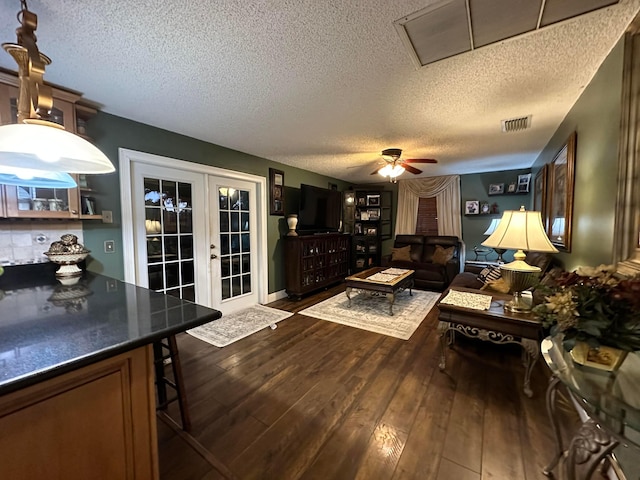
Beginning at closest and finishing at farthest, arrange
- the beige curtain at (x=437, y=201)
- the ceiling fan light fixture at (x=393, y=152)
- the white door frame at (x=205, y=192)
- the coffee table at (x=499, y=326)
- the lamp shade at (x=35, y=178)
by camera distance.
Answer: the lamp shade at (x=35, y=178) → the coffee table at (x=499, y=326) → the white door frame at (x=205, y=192) → the ceiling fan light fixture at (x=393, y=152) → the beige curtain at (x=437, y=201)

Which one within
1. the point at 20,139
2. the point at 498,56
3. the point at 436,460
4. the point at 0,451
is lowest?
the point at 436,460

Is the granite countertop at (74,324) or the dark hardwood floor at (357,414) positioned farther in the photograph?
the dark hardwood floor at (357,414)

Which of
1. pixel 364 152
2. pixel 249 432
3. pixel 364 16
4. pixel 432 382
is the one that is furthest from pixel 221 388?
pixel 364 152

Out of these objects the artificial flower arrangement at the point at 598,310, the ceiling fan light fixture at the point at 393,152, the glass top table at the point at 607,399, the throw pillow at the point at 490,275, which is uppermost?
the ceiling fan light fixture at the point at 393,152

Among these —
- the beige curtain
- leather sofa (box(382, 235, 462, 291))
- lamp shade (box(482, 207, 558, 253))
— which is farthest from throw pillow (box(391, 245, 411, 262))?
lamp shade (box(482, 207, 558, 253))

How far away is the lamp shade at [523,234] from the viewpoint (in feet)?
5.94

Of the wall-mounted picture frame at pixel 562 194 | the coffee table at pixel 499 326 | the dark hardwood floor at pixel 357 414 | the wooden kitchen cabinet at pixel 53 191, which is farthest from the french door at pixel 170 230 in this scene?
the wall-mounted picture frame at pixel 562 194

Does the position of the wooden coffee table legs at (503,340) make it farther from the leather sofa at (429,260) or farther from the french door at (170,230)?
the french door at (170,230)

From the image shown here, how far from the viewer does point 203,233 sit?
3350 mm

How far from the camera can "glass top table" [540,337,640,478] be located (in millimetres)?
730

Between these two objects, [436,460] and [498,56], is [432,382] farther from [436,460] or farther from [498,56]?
[498,56]

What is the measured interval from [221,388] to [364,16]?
8.55 feet

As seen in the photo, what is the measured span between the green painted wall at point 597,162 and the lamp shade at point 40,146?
276cm

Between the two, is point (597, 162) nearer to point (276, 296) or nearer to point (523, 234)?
point (523, 234)
